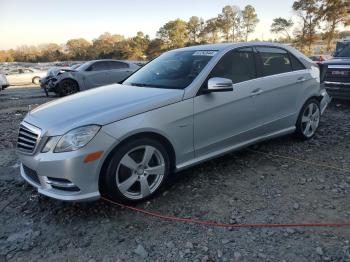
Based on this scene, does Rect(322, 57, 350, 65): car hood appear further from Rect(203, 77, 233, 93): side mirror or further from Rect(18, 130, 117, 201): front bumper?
Rect(18, 130, 117, 201): front bumper

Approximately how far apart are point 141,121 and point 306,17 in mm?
Answer: 51144

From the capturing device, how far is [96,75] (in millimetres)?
12711

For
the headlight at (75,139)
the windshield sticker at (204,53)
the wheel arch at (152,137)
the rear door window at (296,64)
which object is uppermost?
the windshield sticker at (204,53)

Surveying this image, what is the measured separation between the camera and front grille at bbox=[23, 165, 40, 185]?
3.37 meters

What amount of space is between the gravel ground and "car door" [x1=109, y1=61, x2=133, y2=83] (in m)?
8.60

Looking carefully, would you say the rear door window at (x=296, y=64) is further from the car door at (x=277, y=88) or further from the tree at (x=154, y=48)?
the tree at (x=154, y=48)

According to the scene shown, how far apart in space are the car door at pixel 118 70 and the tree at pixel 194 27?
5901 cm

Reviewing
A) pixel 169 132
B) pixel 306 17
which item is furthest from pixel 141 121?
pixel 306 17

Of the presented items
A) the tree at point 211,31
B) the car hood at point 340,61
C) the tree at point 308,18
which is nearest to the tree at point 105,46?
the tree at point 211,31

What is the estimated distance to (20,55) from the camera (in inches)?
3054

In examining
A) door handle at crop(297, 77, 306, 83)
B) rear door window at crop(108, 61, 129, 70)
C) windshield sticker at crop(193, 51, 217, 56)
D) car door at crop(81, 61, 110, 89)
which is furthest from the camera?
rear door window at crop(108, 61, 129, 70)

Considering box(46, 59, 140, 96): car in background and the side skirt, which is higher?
box(46, 59, 140, 96): car in background

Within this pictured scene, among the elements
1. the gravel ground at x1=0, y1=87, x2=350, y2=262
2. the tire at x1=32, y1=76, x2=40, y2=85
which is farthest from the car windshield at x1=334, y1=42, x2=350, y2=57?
the tire at x1=32, y1=76, x2=40, y2=85

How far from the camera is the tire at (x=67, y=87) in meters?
12.4
